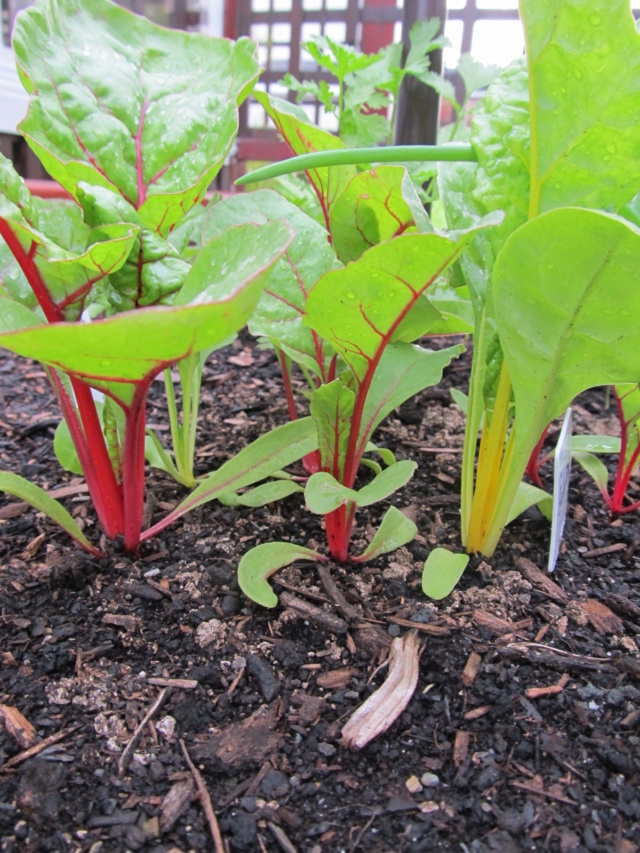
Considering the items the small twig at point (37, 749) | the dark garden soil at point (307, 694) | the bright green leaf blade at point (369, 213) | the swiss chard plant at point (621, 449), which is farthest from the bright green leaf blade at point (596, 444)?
the small twig at point (37, 749)

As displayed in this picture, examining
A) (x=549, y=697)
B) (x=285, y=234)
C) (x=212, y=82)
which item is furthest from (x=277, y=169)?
(x=549, y=697)

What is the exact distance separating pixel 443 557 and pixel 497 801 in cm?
29

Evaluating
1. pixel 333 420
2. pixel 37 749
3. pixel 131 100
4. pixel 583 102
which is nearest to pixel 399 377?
pixel 333 420

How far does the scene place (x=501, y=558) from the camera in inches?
35.9

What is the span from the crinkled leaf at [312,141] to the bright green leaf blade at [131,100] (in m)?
0.05

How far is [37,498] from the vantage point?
0.82 m

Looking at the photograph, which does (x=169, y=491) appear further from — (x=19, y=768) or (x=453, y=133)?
(x=453, y=133)

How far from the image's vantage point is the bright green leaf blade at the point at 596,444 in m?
1.08

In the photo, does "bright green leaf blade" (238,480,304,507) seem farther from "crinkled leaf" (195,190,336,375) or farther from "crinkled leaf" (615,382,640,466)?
"crinkled leaf" (615,382,640,466)

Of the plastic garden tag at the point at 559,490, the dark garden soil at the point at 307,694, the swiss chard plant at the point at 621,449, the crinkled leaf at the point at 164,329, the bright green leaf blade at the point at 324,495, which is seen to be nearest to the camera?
the crinkled leaf at the point at 164,329

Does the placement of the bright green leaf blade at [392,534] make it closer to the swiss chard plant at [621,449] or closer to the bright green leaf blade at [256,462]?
the bright green leaf blade at [256,462]

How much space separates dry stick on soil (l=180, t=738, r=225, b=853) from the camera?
1.86 feet

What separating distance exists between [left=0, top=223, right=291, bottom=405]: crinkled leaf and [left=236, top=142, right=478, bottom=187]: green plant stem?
9 cm

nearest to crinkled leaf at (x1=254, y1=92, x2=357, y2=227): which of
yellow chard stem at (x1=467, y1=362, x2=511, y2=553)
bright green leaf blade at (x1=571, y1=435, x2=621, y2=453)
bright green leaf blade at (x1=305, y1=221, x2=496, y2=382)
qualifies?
bright green leaf blade at (x1=305, y1=221, x2=496, y2=382)
